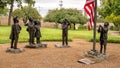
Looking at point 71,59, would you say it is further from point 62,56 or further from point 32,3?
point 32,3

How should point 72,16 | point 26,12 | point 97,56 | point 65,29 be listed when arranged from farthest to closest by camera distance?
point 26,12, point 72,16, point 65,29, point 97,56

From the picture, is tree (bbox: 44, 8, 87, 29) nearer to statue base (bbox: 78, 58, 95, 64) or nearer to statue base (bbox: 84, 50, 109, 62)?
statue base (bbox: 84, 50, 109, 62)

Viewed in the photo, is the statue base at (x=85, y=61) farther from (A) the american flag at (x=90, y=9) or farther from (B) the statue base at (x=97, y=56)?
(A) the american flag at (x=90, y=9)

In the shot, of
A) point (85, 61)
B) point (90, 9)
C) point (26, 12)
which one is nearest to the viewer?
point (85, 61)

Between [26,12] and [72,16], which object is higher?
[26,12]

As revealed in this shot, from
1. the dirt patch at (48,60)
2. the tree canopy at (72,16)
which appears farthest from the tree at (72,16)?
the dirt patch at (48,60)

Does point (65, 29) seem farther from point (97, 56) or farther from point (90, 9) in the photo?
point (97, 56)

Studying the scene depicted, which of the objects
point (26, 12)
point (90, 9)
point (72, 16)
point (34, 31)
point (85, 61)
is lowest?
point (85, 61)

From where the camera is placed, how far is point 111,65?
39.4 feet

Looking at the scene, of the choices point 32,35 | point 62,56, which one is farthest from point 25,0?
point 62,56

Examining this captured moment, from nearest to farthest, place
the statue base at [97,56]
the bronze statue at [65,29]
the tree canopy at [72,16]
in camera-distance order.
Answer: the statue base at [97,56]
the bronze statue at [65,29]
the tree canopy at [72,16]

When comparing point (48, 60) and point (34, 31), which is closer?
point (48, 60)

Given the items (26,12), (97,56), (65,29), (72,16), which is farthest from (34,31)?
(26,12)

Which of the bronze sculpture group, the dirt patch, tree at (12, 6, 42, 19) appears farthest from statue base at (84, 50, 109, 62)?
tree at (12, 6, 42, 19)
